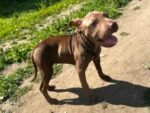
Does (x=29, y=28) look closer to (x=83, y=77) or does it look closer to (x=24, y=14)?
(x=24, y=14)

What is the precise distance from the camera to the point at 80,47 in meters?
7.08

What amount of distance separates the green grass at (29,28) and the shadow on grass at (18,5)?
0.57m

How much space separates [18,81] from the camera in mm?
8812

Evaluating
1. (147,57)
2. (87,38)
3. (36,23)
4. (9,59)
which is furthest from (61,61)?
(36,23)

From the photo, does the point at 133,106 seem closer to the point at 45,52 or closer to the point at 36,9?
the point at 45,52

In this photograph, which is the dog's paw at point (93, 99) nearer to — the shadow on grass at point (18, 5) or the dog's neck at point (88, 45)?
the dog's neck at point (88, 45)

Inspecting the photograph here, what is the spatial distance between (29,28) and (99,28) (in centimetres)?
562

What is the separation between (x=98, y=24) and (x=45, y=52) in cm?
130

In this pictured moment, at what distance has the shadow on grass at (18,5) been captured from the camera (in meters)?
14.6

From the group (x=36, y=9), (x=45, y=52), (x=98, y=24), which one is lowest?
(x=36, y=9)

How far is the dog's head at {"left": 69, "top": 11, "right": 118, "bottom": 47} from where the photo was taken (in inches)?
250

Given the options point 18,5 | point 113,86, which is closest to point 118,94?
point 113,86

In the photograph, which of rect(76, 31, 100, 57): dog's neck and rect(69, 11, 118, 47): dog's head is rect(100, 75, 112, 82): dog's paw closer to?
rect(76, 31, 100, 57): dog's neck

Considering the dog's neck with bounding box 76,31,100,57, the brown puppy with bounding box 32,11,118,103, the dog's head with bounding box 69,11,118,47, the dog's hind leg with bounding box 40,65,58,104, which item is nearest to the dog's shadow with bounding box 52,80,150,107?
the brown puppy with bounding box 32,11,118,103
